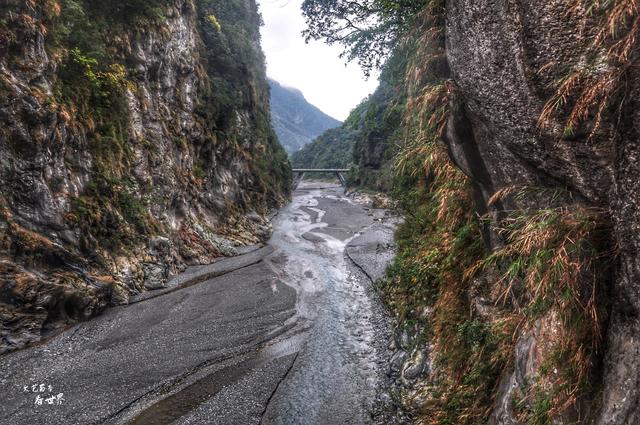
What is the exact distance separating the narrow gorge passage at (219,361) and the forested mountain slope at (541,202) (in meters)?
3.06

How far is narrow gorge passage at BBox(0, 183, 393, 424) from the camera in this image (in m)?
9.03

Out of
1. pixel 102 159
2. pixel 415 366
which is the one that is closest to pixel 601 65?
pixel 415 366

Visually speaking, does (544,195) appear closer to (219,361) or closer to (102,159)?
(219,361)

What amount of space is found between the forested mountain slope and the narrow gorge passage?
3063mm

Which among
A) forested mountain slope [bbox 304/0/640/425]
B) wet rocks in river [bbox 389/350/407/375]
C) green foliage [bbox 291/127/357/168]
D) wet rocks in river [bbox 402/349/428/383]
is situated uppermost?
forested mountain slope [bbox 304/0/640/425]

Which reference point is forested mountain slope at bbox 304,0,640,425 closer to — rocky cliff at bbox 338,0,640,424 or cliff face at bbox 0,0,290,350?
rocky cliff at bbox 338,0,640,424

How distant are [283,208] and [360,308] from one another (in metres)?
35.3

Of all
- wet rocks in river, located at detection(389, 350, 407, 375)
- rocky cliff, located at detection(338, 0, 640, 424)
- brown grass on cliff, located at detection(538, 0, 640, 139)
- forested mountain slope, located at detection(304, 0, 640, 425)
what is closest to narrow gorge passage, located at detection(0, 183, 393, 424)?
wet rocks in river, located at detection(389, 350, 407, 375)

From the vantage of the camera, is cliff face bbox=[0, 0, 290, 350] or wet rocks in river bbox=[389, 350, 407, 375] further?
cliff face bbox=[0, 0, 290, 350]

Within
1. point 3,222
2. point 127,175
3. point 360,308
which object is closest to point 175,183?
point 127,175

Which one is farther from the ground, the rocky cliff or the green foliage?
the rocky cliff

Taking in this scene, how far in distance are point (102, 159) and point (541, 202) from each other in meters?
18.3

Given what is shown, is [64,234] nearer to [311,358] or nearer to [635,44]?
[311,358]

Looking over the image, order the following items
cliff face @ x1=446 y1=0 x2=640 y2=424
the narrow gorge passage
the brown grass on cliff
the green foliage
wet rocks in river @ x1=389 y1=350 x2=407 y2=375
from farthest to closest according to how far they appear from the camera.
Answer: the green foliage
wet rocks in river @ x1=389 y1=350 x2=407 y2=375
the narrow gorge passage
cliff face @ x1=446 y1=0 x2=640 y2=424
the brown grass on cliff
